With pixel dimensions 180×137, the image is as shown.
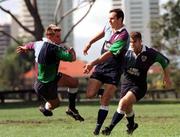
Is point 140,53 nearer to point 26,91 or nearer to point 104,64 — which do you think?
point 104,64

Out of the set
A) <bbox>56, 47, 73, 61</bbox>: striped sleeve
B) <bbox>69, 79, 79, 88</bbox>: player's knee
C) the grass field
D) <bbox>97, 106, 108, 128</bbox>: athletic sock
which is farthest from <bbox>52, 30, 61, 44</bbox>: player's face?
the grass field

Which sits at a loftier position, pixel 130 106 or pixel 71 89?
pixel 71 89

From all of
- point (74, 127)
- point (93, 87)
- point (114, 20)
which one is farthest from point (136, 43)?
point (74, 127)

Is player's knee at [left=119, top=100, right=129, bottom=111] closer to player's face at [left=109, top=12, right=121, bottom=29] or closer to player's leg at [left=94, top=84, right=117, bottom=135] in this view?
player's leg at [left=94, top=84, right=117, bottom=135]

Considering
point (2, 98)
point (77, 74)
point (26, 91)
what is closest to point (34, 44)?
point (2, 98)

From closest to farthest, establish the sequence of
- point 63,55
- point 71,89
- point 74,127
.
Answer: point 63,55 → point 71,89 → point 74,127

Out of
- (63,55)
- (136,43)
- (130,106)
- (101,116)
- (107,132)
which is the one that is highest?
(136,43)

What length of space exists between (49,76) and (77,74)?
358 ft

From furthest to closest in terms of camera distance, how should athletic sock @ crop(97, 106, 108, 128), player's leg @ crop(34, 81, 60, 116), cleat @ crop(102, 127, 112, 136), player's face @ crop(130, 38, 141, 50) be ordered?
player's leg @ crop(34, 81, 60, 116), athletic sock @ crop(97, 106, 108, 128), player's face @ crop(130, 38, 141, 50), cleat @ crop(102, 127, 112, 136)

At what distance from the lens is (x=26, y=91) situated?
4256 cm

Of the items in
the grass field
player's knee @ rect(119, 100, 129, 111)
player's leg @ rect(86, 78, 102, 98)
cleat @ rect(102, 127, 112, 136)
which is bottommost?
the grass field

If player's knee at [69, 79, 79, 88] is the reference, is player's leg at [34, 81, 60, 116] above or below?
below

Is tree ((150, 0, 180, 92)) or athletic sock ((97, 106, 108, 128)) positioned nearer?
athletic sock ((97, 106, 108, 128))

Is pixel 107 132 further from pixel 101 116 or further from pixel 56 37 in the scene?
pixel 56 37
